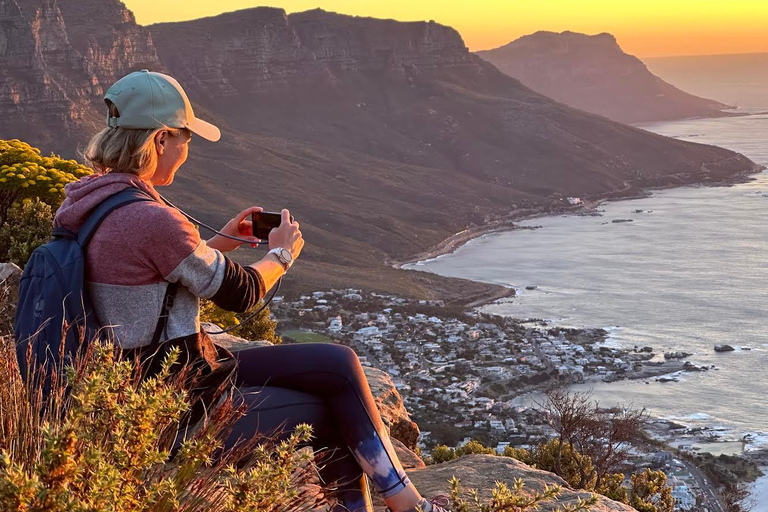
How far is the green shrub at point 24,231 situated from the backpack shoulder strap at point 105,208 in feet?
21.9

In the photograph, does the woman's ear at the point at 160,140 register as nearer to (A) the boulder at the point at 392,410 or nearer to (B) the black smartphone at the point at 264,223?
(B) the black smartphone at the point at 264,223

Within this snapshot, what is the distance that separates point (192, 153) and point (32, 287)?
9345 centimetres

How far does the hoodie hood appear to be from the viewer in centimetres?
308

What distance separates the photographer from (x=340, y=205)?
3708 inches

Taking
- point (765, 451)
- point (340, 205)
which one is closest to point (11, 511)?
point (765, 451)

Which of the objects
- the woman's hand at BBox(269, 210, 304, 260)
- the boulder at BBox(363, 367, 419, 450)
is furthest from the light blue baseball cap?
the boulder at BBox(363, 367, 419, 450)

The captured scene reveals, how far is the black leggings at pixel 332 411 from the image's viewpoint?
11.0 feet

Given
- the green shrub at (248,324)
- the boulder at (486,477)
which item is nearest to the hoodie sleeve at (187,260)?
the boulder at (486,477)

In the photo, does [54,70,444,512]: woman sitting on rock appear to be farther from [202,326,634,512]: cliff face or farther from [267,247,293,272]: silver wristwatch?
[202,326,634,512]: cliff face

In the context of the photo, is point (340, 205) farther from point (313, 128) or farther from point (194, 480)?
point (194, 480)

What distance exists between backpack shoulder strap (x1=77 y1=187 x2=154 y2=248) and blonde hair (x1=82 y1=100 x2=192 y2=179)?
0.14m

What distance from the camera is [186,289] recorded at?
3160mm

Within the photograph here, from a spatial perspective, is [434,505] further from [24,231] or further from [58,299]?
[24,231]

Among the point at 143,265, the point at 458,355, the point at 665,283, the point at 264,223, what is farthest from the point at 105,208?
the point at 665,283
